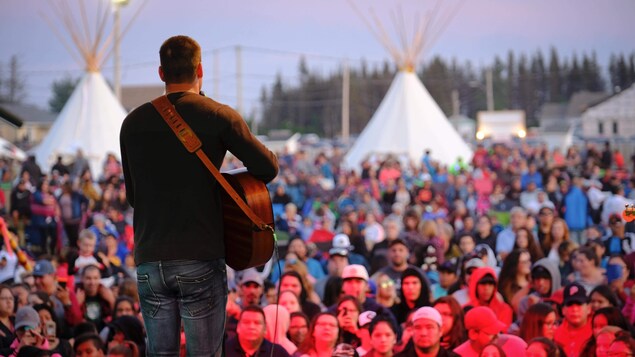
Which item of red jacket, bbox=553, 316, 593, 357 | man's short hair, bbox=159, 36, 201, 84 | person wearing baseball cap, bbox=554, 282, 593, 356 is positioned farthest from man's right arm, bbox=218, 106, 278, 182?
person wearing baseball cap, bbox=554, 282, 593, 356

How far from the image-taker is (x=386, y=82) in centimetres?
10081

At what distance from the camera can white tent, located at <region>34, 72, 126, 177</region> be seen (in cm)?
2419

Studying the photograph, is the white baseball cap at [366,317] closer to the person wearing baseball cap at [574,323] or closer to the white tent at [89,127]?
the person wearing baseball cap at [574,323]

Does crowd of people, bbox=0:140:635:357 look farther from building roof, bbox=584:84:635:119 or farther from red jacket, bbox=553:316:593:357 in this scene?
building roof, bbox=584:84:635:119

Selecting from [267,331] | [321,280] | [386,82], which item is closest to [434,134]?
[321,280]

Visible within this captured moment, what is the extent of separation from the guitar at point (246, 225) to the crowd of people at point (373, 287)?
0.09 meters

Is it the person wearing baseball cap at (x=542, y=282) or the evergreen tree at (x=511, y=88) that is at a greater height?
the evergreen tree at (x=511, y=88)

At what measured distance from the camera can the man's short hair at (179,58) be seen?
10.1ft

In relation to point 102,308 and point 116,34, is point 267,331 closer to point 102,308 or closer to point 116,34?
point 102,308

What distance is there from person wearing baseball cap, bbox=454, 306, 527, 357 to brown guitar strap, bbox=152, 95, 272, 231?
10.1ft

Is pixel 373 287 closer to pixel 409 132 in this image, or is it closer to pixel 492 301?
pixel 492 301

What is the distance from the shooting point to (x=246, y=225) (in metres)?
3.07

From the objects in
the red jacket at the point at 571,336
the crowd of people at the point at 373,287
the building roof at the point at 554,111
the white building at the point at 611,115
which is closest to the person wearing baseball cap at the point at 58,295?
the crowd of people at the point at 373,287

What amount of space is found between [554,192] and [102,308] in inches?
350
